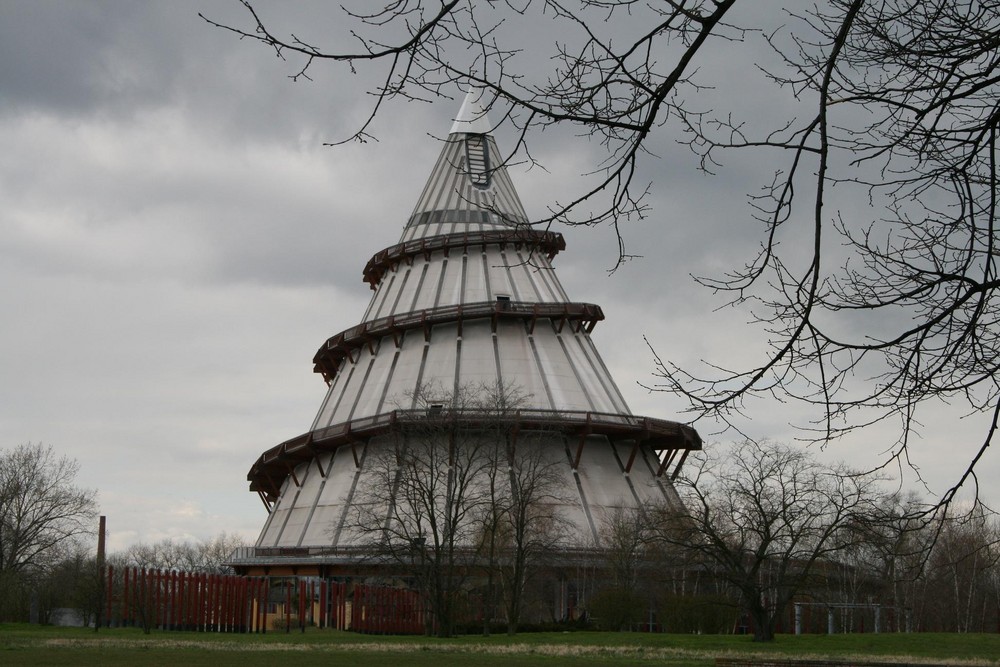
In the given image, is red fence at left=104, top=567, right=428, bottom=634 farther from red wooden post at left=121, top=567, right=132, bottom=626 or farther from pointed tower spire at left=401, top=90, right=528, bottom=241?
pointed tower spire at left=401, top=90, right=528, bottom=241

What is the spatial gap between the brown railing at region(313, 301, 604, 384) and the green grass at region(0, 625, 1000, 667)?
86.8 feet

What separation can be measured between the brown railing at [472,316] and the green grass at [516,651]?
2644 cm

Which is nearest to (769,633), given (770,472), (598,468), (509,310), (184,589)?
(770,472)

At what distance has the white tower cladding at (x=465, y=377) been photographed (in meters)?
55.9

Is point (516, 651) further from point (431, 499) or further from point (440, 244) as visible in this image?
point (440, 244)

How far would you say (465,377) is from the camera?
58531 millimetres

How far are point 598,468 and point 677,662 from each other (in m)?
35.9

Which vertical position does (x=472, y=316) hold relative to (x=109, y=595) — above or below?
above

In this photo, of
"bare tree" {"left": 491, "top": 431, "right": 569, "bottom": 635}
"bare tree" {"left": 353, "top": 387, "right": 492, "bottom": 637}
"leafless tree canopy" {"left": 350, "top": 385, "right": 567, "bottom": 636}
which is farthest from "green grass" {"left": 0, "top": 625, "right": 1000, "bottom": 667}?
"bare tree" {"left": 491, "top": 431, "right": 569, "bottom": 635}

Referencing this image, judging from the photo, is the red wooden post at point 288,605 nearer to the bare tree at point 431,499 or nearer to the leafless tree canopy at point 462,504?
the leafless tree canopy at point 462,504

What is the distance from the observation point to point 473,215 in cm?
6706

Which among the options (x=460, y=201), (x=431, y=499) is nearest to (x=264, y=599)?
(x=431, y=499)

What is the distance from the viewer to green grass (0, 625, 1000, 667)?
19.3 meters

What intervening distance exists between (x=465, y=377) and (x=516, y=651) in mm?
33291
